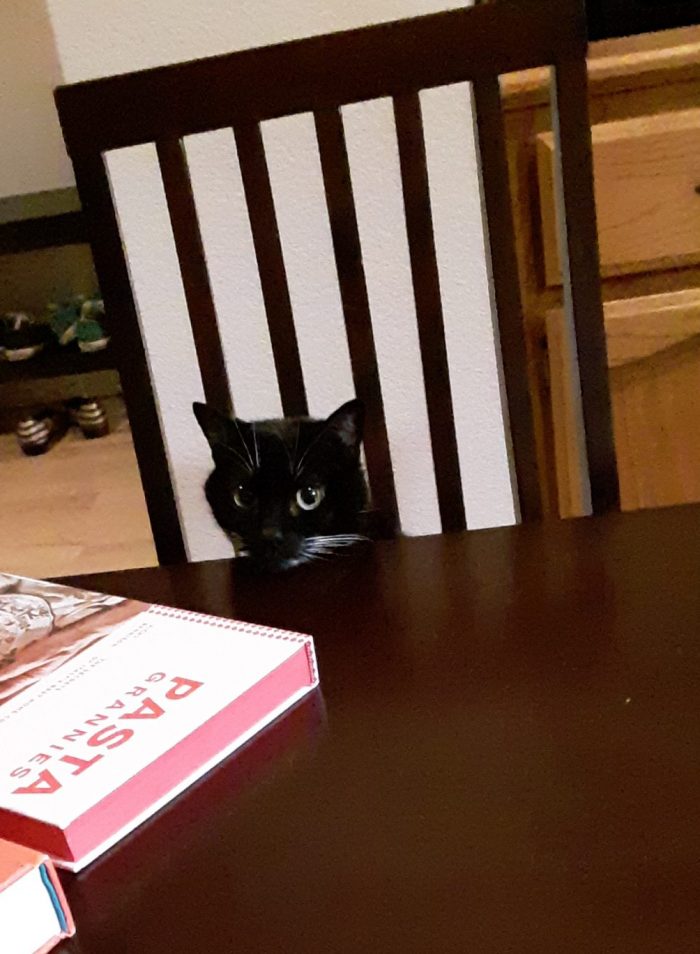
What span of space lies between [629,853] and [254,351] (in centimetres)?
107

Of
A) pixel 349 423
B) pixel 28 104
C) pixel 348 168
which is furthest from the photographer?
pixel 28 104

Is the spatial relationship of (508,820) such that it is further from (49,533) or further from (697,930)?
(49,533)

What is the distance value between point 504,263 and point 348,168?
16cm

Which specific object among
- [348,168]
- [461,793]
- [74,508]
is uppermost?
[348,168]

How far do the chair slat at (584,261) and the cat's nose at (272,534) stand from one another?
30 centimetres

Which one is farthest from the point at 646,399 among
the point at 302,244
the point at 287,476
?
the point at 287,476

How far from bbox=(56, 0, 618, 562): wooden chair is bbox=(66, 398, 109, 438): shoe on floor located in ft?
6.77

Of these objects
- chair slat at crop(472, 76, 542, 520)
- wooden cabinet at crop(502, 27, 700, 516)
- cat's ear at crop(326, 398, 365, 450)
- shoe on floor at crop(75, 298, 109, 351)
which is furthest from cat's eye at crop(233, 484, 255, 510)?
shoe on floor at crop(75, 298, 109, 351)

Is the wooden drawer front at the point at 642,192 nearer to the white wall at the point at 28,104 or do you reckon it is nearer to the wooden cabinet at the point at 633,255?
the wooden cabinet at the point at 633,255

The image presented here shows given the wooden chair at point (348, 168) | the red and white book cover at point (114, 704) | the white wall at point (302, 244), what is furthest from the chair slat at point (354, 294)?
the white wall at point (302, 244)

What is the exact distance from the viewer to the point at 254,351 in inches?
57.6

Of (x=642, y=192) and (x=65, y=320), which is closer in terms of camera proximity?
(x=642, y=192)

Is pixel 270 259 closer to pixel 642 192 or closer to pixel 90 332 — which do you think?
pixel 642 192

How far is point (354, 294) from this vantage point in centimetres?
93
